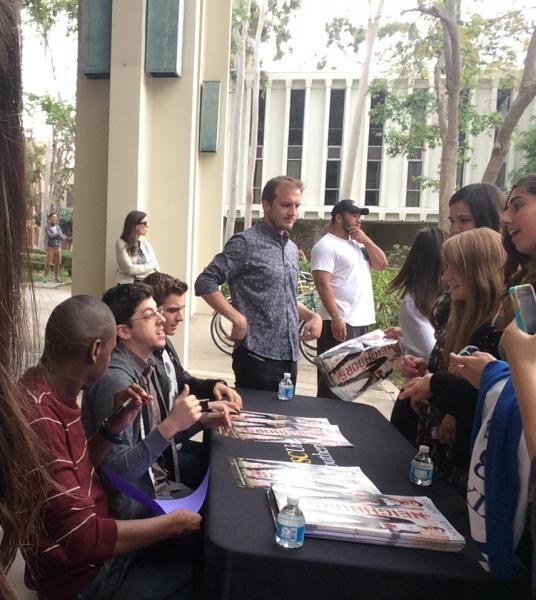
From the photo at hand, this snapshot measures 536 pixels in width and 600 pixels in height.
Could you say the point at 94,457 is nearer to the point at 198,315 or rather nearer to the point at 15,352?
Answer: the point at 15,352

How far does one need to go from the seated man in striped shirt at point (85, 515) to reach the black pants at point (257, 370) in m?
1.29

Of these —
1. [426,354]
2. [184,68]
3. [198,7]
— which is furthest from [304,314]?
[198,7]

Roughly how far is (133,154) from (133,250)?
839mm

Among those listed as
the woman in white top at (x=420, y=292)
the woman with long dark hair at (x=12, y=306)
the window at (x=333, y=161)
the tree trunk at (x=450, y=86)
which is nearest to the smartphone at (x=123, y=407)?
the woman with long dark hair at (x=12, y=306)

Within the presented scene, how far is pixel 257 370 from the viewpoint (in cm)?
305

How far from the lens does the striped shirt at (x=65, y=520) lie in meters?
A: 1.33

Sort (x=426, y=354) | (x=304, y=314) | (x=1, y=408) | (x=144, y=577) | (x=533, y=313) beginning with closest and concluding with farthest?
(x=1, y=408), (x=533, y=313), (x=144, y=577), (x=426, y=354), (x=304, y=314)

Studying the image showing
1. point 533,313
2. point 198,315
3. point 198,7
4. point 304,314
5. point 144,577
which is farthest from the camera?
point 198,315

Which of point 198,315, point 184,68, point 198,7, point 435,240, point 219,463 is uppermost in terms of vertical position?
point 198,7

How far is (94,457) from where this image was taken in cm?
173

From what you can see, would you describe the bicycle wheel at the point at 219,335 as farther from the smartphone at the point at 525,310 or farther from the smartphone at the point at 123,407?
the smartphone at the point at 525,310

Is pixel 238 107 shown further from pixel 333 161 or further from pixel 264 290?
pixel 264 290

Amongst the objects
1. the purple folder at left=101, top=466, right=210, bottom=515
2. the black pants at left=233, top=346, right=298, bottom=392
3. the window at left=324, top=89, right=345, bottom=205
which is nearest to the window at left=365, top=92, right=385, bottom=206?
the window at left=324, top=89, right=345, bottom=205

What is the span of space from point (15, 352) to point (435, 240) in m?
2.56
